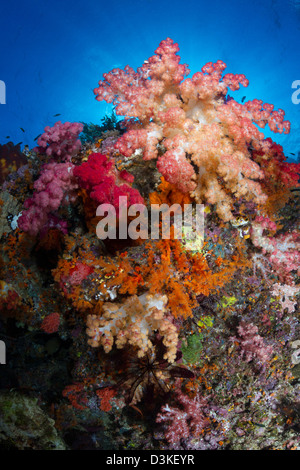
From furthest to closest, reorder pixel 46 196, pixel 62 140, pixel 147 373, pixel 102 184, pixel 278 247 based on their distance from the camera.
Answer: pixel 62 140, pixel 278 247, pixel 46 196, pixel 102 184, pixel 147 373

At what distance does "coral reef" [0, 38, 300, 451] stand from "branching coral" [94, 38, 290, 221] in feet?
0.08

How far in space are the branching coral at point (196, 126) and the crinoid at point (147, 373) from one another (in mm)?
2573

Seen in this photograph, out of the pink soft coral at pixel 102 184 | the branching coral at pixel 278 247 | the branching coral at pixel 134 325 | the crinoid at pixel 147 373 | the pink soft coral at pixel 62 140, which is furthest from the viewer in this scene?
the pink soft coral at pixel 62 140

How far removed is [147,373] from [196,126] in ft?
13.8

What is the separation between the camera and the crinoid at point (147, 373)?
368cm

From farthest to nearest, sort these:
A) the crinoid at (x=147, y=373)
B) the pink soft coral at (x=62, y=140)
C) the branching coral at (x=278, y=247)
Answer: the pink soft coral at (x=62, y=140) → the branching coral at (x=278, y=247) → the crinoid at (x=147, y=373)

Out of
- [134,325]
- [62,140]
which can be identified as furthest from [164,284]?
[62,140]

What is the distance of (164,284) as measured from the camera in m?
3.86

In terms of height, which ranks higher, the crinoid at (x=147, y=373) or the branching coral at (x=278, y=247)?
the branching coral at (x=278, y=247)

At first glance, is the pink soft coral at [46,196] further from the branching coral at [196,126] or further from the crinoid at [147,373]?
the crinoid at [147,373]

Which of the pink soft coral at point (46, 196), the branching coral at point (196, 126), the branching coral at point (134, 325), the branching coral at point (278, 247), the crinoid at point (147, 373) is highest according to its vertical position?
the branching coral at point (196, 126)

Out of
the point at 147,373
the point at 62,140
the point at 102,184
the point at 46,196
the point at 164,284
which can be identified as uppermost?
the point at 62,140

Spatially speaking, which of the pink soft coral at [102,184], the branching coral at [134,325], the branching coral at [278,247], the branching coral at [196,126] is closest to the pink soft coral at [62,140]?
the branching coral at [196,126]

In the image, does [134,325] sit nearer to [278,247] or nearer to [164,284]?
[164,284]
